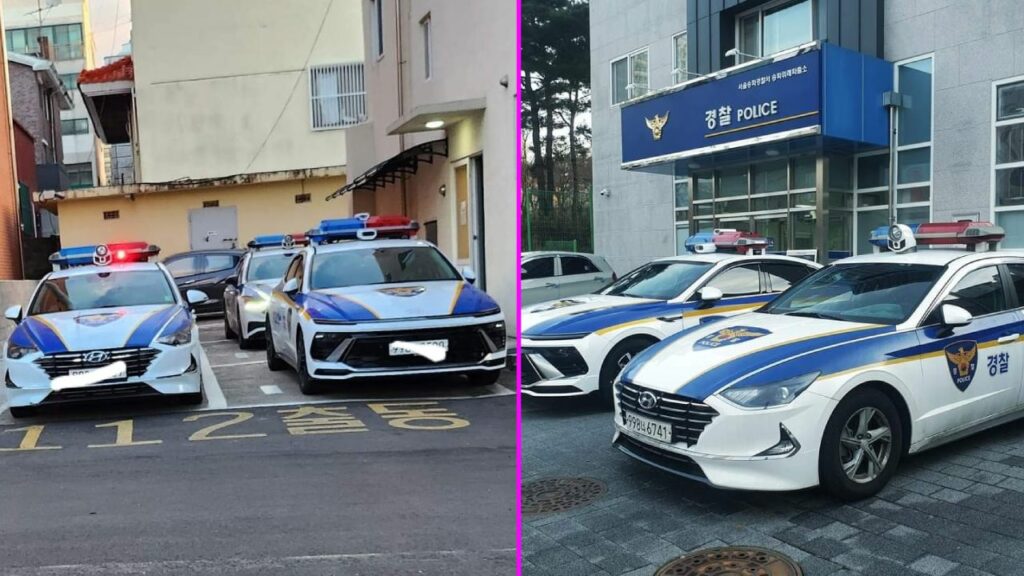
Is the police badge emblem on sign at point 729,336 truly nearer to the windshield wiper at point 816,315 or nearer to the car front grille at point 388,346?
the windshield wiper at point 816,315

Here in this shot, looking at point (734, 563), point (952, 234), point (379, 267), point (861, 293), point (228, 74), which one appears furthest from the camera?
point (228, 74)

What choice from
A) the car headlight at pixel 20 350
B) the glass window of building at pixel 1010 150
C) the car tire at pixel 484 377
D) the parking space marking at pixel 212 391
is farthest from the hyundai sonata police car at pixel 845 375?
the car headlight at pixel 20 350

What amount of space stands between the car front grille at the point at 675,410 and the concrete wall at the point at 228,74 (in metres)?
18.8

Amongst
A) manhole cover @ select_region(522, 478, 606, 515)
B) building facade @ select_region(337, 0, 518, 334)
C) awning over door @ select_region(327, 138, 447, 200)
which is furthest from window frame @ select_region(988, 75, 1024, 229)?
awning over door @ select_region(327, 138, 447, 200)

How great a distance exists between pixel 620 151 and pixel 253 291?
893 cm

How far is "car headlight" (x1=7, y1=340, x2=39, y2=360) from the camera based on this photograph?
21.1 ft

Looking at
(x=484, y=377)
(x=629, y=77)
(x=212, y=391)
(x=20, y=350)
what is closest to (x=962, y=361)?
(x=629, y=77)

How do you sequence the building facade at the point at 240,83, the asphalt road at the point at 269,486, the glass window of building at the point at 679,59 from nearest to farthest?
the glass window of building at the point at 679,59 < the asphalt road at the point at 269,486 < the building facade at the point at 240,83

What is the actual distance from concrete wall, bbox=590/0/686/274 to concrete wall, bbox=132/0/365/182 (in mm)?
18748

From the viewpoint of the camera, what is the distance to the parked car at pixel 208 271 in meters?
15.0

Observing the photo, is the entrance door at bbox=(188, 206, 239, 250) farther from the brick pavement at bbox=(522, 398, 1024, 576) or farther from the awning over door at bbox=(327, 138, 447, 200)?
the brick pavement at bbox=(522, 398, 1024, 576)

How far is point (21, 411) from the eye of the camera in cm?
668

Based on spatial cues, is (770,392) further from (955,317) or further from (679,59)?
(679,59)

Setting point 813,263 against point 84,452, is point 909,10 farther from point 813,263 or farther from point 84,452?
point 84,452
